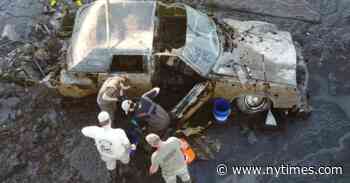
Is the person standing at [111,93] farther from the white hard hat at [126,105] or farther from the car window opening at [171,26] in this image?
the car window opening at [171,26]

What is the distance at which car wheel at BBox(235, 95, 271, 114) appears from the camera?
26.1 ft

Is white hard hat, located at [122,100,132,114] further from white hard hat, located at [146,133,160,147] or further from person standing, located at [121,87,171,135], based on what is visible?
white hard hat, located at [146,133,160,147]

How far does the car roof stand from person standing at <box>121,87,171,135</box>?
3.35 feet

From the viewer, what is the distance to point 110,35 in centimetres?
769

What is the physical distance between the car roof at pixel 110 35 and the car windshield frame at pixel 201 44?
0.70 m

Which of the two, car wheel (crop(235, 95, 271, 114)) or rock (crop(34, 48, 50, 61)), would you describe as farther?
rock (crop(34, 48, 50, 61))

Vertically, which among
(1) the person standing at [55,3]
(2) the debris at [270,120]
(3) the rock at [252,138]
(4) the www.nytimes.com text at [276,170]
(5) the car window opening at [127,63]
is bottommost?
(4) the www.nytimes.com text at [276,170]

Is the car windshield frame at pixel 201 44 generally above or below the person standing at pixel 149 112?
above

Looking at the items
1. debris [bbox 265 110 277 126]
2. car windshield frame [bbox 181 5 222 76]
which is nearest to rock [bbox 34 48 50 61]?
car windshield frame [bbox 181 5 222 76]

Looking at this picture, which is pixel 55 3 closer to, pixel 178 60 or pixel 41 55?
pixel 41 55

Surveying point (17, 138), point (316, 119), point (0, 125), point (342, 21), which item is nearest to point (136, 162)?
point (17, 138)

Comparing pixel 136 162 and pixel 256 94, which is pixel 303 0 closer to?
pixel 256 94

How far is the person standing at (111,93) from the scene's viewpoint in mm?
7027

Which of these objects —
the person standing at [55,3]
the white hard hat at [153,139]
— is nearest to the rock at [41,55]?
the person standing at [55,3]
